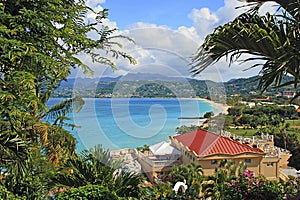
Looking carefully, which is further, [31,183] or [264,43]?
[31,183]

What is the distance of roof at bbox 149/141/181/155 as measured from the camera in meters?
11.5

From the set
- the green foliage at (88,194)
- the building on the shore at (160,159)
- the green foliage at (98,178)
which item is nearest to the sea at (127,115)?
the green foliage at (98,178)

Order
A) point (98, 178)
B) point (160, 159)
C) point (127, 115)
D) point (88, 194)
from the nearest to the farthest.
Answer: point (88, 194) → point (98, 178) → point (127, 115) → point (160, 159)

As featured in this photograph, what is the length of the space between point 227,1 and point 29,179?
8.26 feet

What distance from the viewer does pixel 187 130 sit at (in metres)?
7.68

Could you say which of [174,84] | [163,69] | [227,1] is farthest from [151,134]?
[227,1]

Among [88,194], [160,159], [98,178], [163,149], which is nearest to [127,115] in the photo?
[98,178]

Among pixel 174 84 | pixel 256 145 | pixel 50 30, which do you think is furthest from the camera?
pixel 256 145

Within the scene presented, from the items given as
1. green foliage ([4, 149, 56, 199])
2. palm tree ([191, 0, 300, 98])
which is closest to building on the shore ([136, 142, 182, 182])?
green foliage ([4, 149, 56, 199])

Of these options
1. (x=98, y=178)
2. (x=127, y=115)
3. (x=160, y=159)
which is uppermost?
(x=127, y=115)

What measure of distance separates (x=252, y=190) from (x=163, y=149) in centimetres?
773

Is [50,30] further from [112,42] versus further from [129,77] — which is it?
[129,77]

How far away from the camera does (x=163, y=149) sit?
11.5 m

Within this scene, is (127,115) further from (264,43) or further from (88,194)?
(264,43)
